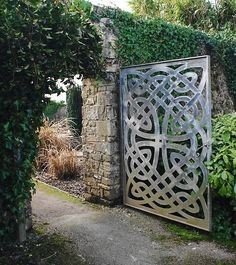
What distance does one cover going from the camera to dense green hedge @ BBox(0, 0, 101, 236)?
3.10 meters

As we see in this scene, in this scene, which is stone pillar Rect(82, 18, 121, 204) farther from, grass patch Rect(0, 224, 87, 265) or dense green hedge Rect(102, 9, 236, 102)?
grass patch Rect(0, 224, 87, 265)

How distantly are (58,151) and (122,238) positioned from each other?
3.70m

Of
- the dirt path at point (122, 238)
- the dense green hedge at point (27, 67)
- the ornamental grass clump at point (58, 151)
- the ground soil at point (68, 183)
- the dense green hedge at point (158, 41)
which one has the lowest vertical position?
the dirt path at point (122, 238)

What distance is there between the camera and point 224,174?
134 inches

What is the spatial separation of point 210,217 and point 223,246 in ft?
1.12

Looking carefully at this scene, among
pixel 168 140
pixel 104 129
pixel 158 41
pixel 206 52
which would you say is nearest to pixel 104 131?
pixel 104 129

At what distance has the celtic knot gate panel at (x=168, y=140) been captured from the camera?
3752 mm

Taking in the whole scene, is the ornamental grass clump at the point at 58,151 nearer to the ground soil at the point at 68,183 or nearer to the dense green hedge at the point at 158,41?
the ground soil at the point at 68,183

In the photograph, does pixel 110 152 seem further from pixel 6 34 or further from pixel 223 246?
pixel 6 34

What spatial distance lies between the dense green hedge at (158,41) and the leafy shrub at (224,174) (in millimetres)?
1694

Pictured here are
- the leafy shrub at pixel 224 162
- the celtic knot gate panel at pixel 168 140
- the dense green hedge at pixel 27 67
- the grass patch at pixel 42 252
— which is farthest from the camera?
the celtic knot gate panel at pixel 168 140

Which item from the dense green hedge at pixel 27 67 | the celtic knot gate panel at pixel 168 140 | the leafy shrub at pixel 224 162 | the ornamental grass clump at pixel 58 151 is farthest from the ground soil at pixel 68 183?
the leafy shrub at pixel 224 162

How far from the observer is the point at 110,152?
15.5 feet

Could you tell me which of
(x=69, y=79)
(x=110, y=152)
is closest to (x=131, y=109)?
(x=110, y=152)
